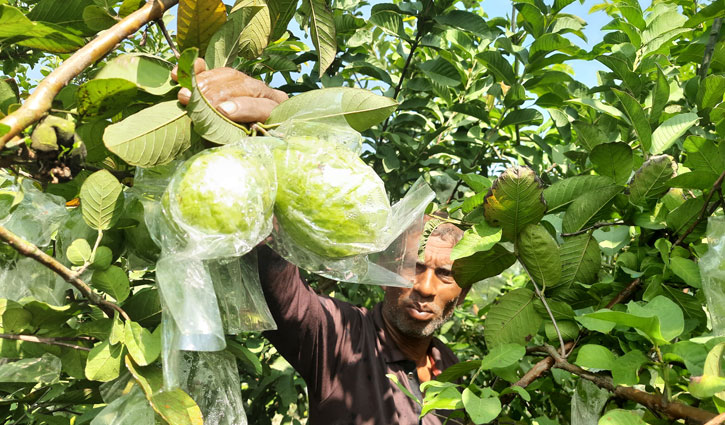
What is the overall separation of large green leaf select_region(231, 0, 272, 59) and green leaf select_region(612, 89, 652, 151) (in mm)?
832

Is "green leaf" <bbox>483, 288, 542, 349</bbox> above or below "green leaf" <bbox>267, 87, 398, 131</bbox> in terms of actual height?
below

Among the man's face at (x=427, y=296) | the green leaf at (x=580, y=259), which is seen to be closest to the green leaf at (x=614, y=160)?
the green leaf at (x=580, y=259)

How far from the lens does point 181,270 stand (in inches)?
32.6

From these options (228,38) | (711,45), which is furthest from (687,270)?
(711,45)

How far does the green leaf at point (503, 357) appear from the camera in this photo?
989 millimetres

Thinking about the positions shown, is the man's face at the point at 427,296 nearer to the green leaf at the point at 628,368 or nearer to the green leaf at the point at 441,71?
the green leaf at the point at 441,71

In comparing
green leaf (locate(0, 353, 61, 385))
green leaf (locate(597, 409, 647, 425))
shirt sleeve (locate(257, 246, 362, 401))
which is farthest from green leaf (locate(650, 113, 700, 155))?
green leaf (locate(0, 353, 61, 385))

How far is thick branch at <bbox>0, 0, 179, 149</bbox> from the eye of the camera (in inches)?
26.4

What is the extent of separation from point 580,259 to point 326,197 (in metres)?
0.64

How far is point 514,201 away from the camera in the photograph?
39.9 inches

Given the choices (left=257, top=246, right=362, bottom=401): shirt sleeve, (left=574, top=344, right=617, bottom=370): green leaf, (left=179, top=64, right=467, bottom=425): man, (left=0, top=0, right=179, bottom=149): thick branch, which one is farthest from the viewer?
(left=179, top=64, right=467, bottom=425): man

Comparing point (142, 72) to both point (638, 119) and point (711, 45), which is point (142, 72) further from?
point (711, 45)

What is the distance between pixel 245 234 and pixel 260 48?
39 cm

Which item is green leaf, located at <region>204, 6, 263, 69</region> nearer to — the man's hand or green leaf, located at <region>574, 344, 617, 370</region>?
the man's hand
